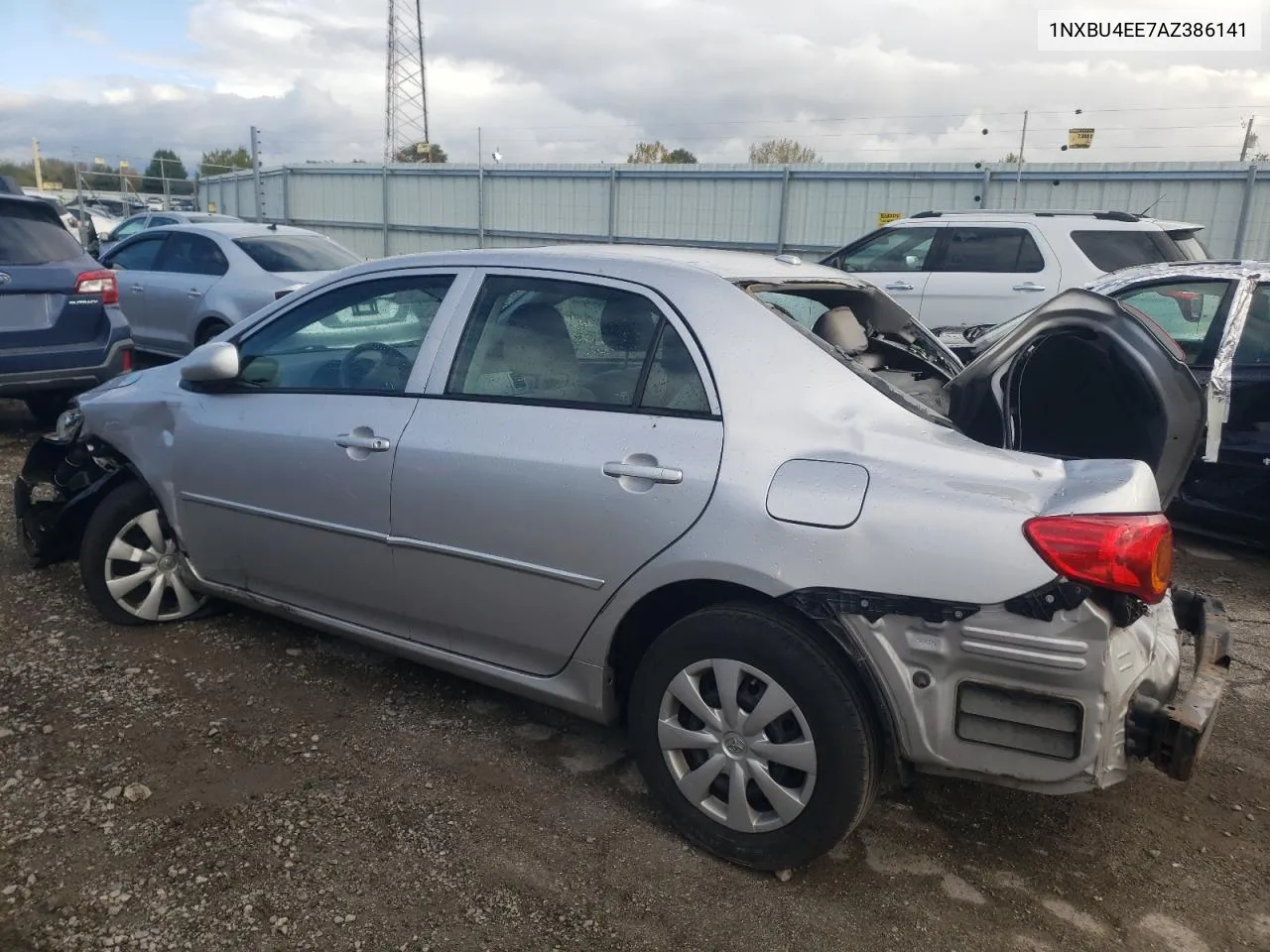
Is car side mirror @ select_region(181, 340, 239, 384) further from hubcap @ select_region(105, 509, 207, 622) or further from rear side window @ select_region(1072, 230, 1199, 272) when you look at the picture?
rear side window @ select_region(1072, 230, 1199, 272)

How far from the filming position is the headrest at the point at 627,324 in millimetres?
2939

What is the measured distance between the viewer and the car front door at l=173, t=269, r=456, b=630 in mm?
3367

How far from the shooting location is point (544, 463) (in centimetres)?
292

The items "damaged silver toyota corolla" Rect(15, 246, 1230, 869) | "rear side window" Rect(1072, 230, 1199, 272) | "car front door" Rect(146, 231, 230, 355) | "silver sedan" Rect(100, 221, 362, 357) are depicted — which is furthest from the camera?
"car front door" Rect(146, 231, 230, 355)

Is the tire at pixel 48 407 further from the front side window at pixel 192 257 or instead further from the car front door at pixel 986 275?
the car front door at pixel 986 275

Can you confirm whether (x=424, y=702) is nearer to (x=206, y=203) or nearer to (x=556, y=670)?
(x=556, y=670)

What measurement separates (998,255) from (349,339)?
6.96m

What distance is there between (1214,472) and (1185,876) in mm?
3041

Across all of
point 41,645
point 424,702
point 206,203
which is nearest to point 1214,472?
point 424,702

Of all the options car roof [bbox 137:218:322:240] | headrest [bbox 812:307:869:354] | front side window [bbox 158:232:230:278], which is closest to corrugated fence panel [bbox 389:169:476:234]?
car roof [bbox 137:218:322:240]

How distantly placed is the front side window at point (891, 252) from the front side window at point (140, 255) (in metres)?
6.78

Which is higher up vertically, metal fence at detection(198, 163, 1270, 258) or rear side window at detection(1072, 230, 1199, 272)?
metal fence at detection(198, 163, 1270, 258)

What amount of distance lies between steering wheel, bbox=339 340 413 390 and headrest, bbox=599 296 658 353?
754 mm

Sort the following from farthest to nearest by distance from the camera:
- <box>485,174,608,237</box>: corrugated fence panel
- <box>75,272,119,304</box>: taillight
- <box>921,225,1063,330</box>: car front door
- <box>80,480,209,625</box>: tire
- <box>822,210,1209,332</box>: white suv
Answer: <box>485,174,608,237</box>: corrugated fence panel, <box>921,225,1063,330</box>: car front door, <box>822,210,1209,332</box>: white suv, <box>75,272,119,304</box>: taillight, <box>80,480,209,625</box>: tire
